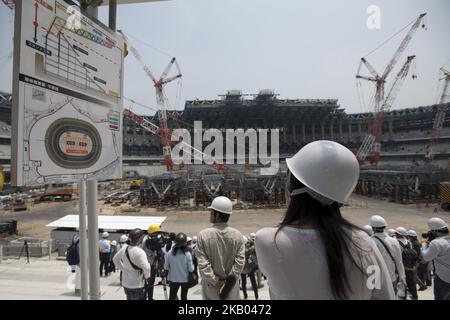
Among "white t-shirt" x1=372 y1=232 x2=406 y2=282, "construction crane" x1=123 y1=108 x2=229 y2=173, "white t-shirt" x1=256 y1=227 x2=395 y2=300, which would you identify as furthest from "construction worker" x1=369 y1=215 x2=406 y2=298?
"construction crane" x1=123 y1=108 x2=229 y2=173

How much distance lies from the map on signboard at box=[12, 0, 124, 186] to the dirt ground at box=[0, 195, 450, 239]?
15.7 metres

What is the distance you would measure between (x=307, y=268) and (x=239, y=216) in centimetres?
2466

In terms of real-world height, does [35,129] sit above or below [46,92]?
below

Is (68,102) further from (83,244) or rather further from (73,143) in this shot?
(83,244)

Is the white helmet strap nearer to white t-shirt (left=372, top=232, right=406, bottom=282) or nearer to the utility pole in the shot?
white t-shirt (left=372, top=232, right=406, bottom=282)

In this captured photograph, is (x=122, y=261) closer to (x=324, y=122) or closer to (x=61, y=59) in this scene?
(x=61, y=59)

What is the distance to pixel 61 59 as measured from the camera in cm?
252

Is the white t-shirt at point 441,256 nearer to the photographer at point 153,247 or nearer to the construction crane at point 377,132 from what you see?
the photographer at point 153,247

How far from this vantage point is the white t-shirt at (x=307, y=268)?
0.97 m

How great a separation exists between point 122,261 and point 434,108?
76100 mm

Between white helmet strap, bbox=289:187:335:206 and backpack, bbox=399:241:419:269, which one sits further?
backpack, bbox=399:241:419:269

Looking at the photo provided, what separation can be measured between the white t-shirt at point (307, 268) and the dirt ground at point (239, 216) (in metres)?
17.6

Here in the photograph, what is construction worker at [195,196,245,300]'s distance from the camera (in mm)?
2506

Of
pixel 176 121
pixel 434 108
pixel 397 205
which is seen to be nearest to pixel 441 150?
pixel 434 108
